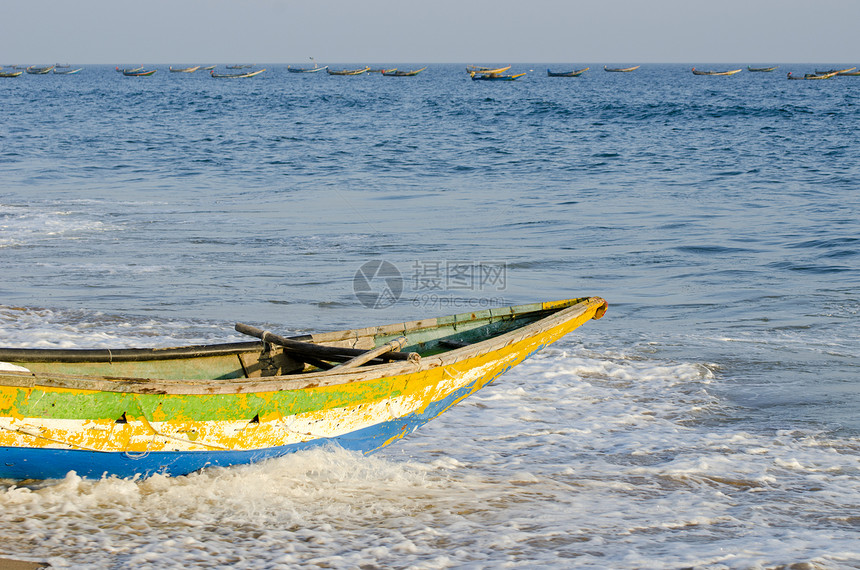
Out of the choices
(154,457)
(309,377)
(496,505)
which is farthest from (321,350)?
(496,505)

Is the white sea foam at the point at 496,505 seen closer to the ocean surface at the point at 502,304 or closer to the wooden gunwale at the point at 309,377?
the ocean surface at the point at 502,304

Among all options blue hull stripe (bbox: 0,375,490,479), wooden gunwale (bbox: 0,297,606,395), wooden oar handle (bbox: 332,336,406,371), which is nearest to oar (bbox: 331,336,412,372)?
wooden oar handle (bbox: 332,336,406,371)

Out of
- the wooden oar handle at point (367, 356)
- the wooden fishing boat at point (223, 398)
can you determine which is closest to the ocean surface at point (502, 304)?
the wooden fishing boat at point (223, 398)

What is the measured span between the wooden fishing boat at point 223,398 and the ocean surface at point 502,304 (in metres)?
0.21

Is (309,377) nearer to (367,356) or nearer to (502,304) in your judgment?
(367,356)

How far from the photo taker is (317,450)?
15.5 ft

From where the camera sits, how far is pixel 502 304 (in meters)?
9.34

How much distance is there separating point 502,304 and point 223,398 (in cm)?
544

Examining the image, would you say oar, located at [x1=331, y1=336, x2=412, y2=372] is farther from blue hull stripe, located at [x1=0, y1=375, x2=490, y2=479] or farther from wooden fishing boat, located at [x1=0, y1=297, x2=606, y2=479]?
blue hull stripe, located at [x1=0, y1=375, x2=490, y2=479]

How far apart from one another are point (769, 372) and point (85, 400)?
552cm

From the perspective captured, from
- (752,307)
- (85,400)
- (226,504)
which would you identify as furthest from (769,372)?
(85,400)

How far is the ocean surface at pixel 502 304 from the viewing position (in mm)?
4188

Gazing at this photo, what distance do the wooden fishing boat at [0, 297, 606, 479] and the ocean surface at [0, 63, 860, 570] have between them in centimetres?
21

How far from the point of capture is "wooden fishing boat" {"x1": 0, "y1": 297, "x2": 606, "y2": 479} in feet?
13.1
